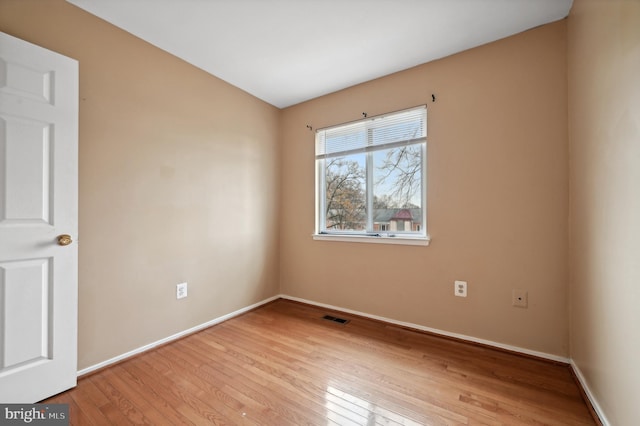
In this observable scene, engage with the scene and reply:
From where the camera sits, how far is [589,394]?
1.57 meters

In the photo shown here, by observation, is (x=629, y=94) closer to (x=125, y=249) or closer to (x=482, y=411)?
(x=482, y=411)

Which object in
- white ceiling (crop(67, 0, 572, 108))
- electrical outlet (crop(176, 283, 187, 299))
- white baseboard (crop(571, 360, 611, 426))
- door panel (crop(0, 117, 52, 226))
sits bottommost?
white baseboard (crop(571, 360, 611, 426))

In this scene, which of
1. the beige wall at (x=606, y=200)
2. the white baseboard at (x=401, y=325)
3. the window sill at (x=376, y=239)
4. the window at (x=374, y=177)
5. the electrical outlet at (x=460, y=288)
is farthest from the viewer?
the window at (x=374, y=177)

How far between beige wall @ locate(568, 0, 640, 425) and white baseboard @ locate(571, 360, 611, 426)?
3cm

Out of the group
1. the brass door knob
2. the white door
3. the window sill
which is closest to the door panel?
the white door

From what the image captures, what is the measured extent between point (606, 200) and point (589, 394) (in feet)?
3.68

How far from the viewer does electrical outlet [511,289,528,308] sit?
6.84 feet

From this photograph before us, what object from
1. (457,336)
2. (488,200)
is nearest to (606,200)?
(488,200)

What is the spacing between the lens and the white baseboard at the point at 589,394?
4.54ft

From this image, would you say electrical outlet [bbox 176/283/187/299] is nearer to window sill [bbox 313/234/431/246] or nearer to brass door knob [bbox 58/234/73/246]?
brass door knob [bbox 58/234/73/246]

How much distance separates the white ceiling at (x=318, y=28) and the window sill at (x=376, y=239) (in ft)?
5.32

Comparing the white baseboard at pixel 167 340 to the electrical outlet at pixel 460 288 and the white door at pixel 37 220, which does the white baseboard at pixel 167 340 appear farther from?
the electrical outlet at pixel 460 288

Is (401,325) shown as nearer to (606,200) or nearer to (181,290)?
(606,200)

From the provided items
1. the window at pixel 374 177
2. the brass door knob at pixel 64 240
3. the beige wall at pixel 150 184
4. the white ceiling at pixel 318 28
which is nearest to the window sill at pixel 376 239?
the window at pixel 374 177
